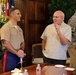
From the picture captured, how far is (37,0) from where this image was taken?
5777 mm

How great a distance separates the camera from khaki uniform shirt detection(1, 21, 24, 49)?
11.7 ft

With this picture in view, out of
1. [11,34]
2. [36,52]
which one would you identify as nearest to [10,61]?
[11,34]

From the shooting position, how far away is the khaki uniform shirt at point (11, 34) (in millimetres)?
3552

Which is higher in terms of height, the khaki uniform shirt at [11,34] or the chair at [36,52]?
the khaki uniform shirt at [11,34]

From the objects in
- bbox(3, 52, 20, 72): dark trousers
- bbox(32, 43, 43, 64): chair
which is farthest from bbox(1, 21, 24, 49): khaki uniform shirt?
bbox(32, 43, 43, 64): chair

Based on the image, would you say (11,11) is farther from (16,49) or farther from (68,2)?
(68,2)

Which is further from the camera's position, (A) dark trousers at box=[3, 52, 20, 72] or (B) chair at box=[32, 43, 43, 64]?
(B) chair at box=[32, 43, 43, 64]

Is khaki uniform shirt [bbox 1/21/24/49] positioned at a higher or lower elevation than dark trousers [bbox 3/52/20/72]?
higher

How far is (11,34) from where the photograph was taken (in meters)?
3.60

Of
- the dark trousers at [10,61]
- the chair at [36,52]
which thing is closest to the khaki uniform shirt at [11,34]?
the dark trousers at [10,61]

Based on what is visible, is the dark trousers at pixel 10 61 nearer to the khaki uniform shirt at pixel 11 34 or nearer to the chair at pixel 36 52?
the khaki uniform shirt at pixel 11 34

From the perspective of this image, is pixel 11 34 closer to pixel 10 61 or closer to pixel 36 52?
pixel 10 61

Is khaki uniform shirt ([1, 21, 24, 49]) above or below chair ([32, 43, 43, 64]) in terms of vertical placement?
above

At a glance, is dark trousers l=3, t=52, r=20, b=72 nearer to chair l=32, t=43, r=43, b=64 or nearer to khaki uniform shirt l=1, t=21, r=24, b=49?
khaki uniform shirt l=1, t=21, r=24, b=49
